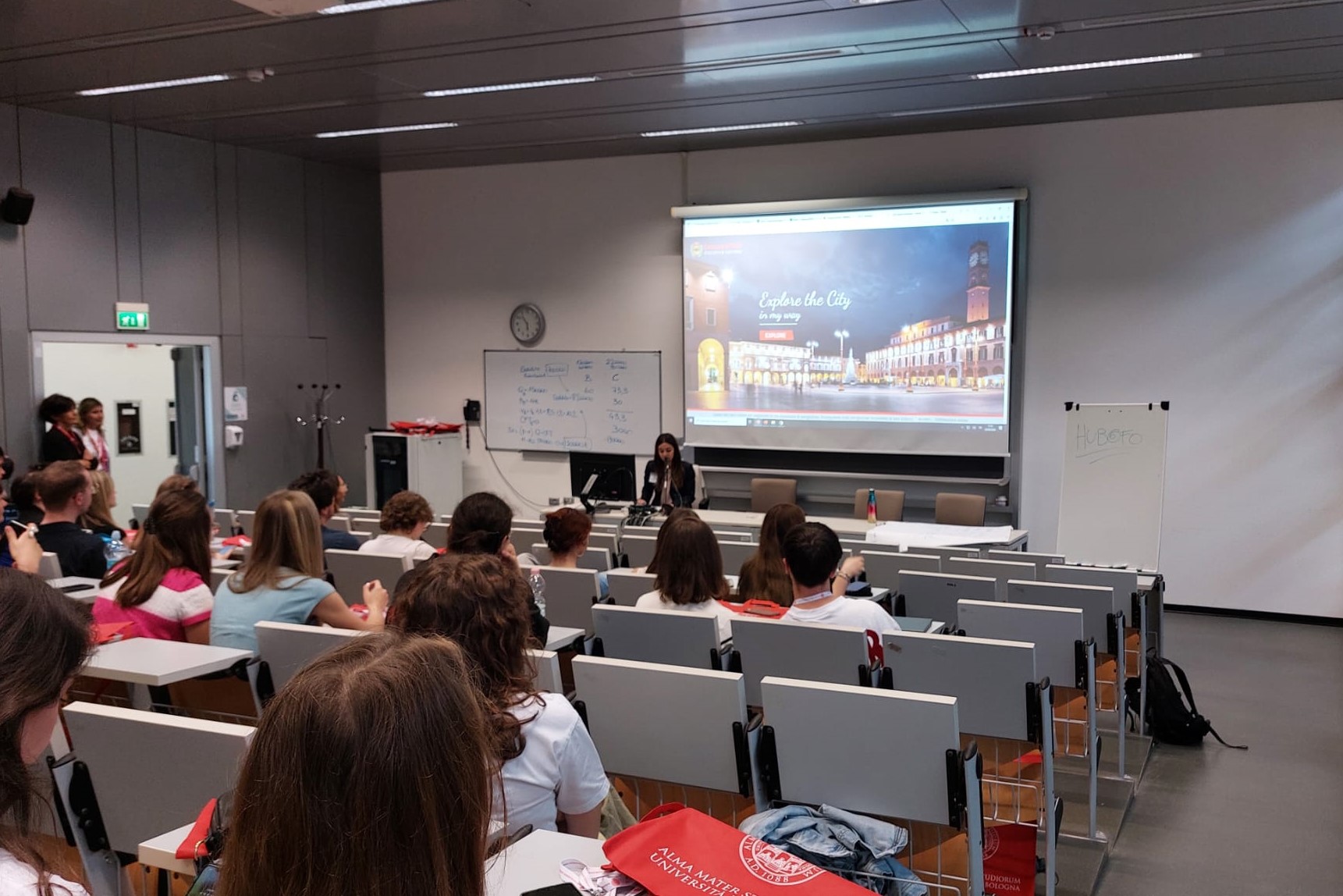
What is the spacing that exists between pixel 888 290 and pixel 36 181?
6.70 m

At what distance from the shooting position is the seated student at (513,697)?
6.89ft

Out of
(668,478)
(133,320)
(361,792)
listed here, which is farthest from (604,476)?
(361,792)

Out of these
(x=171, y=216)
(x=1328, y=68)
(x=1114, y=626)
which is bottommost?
(x=1114, y=626)

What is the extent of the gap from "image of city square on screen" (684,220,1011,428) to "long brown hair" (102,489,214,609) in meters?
6.28

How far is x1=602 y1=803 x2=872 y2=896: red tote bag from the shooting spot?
1.55 meters

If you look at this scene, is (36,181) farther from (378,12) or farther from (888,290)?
(888,290)

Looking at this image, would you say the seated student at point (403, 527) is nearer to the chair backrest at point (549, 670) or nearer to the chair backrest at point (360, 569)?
A: the chair backrest at point (360, 569)

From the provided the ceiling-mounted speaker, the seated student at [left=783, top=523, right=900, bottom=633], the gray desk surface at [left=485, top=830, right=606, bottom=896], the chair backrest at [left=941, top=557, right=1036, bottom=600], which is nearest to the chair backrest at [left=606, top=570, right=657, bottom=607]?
the seated student at [left=783, top=523, right=900, bottom=633]

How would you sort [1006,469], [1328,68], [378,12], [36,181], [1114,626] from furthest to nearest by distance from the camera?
[1006,469] → [36,181] → [1328,68] → [378,12] → [1114,626]

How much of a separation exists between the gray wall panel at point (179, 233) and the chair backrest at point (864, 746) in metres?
8.03

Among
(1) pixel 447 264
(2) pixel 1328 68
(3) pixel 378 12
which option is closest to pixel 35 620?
(3) pixel 378 12

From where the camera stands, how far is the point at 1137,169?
8125mm

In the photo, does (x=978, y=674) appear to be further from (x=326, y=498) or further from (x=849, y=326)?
(x=849, y=326)

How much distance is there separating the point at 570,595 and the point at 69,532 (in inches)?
93.8
